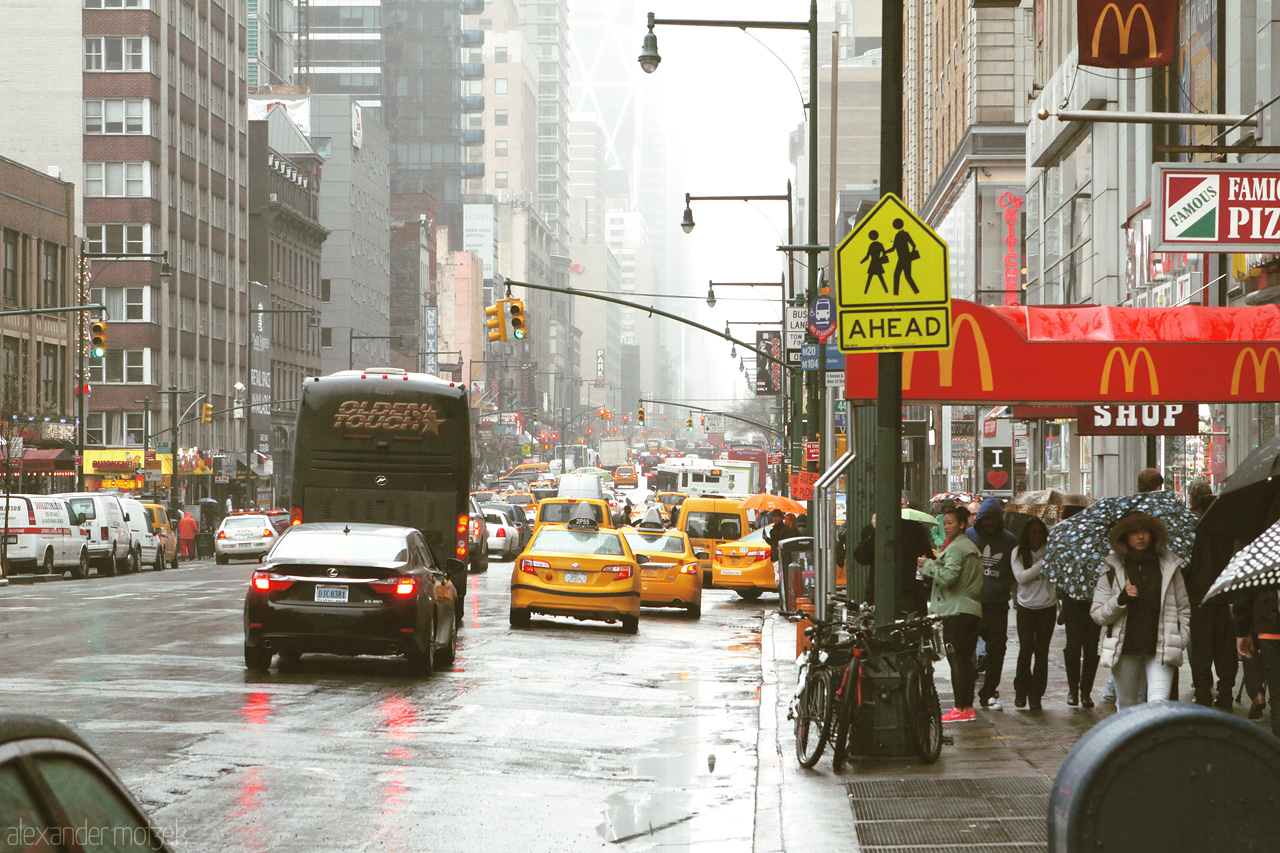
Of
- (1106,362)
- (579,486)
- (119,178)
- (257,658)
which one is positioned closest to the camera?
(1106,362)

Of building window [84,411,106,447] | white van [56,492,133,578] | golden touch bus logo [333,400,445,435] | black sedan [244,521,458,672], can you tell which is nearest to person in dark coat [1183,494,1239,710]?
black sedan [244,521,458,672]

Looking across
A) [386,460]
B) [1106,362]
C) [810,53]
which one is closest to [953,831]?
[1106,362]

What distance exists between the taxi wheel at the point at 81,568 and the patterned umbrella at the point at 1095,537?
32485 mm

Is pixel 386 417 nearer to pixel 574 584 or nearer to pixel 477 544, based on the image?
pixel 574 584

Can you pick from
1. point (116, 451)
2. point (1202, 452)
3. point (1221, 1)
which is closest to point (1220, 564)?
point (1221, 1)

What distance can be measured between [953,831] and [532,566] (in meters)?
15.0

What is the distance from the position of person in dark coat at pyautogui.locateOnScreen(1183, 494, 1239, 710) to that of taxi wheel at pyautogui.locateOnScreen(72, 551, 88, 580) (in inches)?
1258

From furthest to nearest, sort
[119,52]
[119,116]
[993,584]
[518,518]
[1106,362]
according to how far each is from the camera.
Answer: [119,116] → [119,52] → [518,518] → [1106,362] → [993,584]

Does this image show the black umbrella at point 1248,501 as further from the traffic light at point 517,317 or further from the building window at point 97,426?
the building window at point 97,426

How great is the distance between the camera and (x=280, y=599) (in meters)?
16.3

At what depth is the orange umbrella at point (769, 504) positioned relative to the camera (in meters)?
37.3

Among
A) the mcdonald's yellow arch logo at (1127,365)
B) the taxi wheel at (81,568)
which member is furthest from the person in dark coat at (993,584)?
the taxi wheel at (81,568)

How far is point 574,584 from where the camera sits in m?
23.2

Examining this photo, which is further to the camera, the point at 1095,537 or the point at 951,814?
the point at 1095,537
